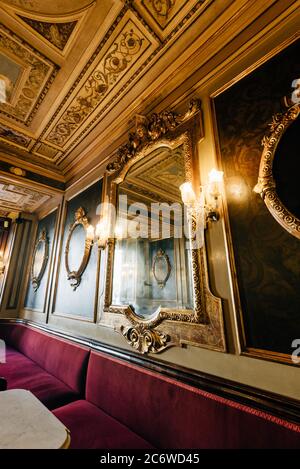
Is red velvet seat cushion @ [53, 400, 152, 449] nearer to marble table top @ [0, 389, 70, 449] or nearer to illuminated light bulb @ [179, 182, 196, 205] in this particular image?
marble table top @ [0, 389, 70, 449]

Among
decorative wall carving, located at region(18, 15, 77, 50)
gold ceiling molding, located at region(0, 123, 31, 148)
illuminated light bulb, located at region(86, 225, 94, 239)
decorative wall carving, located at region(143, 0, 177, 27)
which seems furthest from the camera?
gold ceiling molding, located at region(0, 123, 31, 148)

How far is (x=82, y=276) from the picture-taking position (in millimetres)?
2234

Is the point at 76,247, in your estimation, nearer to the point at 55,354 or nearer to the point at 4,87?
the point at 55,354

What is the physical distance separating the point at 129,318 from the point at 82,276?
2.98ft

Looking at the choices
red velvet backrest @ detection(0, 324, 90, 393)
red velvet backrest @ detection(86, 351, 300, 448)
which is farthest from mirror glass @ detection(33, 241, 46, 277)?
red velvet backrest @ detection(86, 351, 300, 448)

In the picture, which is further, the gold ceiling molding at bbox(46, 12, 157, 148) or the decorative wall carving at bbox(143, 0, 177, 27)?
the gold ceiling molding at bbox(46, 12, 157, 148)

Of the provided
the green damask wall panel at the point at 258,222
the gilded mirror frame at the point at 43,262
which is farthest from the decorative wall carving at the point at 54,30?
the gilded mirror frame at the point at 43,262

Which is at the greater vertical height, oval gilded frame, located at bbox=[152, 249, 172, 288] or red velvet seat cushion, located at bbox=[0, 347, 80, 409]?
oval gilded frame, located at bbox=[152, 249, 172, 288]

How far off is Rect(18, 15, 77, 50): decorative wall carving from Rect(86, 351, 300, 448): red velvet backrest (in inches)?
89.8

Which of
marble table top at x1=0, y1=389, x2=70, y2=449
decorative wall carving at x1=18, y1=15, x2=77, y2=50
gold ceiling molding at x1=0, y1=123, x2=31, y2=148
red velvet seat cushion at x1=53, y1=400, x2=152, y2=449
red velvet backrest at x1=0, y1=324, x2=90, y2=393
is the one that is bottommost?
red velvet seat cushion at x1=53, y1=400, x2=152, y2=449

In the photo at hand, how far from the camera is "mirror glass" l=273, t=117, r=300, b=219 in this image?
0.92 m

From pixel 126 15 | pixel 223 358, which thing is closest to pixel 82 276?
pixel 223 358
